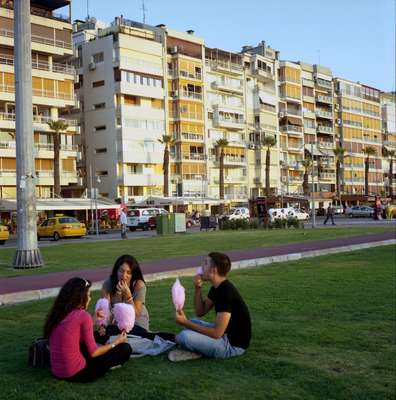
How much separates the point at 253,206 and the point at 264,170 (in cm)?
1951

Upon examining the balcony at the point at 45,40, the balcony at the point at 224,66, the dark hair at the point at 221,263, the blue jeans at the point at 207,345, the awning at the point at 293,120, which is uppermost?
the balcony at the point at 224,66

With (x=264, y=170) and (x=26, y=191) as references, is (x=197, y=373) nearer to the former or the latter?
(x=26, y=191)

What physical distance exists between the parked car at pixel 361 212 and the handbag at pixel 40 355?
63.0 metres

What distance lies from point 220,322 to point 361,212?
64.3m

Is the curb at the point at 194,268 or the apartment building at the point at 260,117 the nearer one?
the curb at the point at 194,268

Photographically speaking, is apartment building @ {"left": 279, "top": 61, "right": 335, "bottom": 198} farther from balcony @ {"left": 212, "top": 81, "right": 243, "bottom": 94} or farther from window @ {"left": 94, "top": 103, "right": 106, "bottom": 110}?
window @ {"left": 94, "top": 103, "right": 106, "bottom": 110}

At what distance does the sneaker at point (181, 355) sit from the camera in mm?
6449

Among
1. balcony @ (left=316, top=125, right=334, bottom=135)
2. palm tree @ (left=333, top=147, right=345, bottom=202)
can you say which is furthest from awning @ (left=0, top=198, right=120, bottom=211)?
balcony @ (left=316, top=125, right=334, bottom=135)

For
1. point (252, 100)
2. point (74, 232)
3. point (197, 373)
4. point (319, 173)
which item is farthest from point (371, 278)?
point (319, 173)

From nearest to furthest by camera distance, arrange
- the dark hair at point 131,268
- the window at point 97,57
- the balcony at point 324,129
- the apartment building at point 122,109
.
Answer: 1. the dark hair at point 131,268
2. the apartment building at point 122,109
3. the window at point 97,57
4. the balcony at point 324,129

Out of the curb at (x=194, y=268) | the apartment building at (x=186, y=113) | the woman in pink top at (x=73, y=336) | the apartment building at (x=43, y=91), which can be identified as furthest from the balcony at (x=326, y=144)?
the woman in pink top at (x=73, y=336)

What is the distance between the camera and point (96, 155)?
71.6 m

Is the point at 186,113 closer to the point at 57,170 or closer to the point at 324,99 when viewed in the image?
the point at 57,170

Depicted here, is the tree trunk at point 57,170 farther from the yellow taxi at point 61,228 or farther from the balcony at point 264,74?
the balcony at point 264,74
